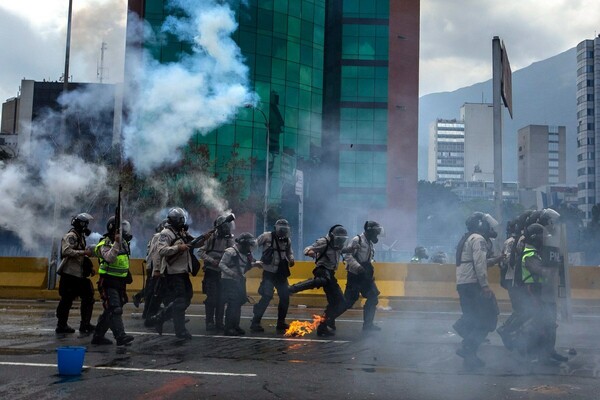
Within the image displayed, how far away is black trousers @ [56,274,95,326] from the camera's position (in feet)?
33.8

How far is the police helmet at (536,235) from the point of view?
8305 mm

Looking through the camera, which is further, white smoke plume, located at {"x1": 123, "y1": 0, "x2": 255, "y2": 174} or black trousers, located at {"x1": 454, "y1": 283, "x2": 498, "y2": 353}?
white smoke plume, located at {"x1": 123, "y1": 0, "x2": 255, "y2": 174}

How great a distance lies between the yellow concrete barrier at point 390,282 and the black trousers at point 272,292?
18.4 ft

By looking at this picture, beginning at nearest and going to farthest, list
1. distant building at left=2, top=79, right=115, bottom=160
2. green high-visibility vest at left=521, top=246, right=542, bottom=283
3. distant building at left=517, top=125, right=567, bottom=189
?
green high-visibility vest at left=521, top=246, right=542, bottom=283, distant building at left=2, top=79, right=115, bottom=160, distant building at left=517, top=125, right=567, bottom=189

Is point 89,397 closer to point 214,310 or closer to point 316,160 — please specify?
point 214,310

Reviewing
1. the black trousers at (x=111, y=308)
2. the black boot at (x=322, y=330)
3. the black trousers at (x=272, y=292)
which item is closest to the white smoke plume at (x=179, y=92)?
the black trousers at (x=272, y=292)

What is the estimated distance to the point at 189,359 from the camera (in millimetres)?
7953

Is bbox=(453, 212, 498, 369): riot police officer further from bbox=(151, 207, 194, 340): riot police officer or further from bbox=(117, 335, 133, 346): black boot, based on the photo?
bbox=(117, 335, 133, 346): black boot

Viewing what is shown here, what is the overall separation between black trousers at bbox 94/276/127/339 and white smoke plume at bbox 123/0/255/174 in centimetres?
1291

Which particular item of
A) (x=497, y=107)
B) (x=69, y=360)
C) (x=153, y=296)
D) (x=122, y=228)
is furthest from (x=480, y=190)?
(x=69, y=360)

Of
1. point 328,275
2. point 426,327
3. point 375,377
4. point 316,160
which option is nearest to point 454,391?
point 375,377

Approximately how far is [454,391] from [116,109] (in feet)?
66.6

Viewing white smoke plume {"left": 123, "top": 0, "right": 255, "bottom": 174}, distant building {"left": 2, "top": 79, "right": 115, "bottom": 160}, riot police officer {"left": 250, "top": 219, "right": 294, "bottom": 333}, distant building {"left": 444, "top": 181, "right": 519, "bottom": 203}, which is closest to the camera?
riot police officer {"left": 250, "top": 219, "right": 294, "bottom": 333}

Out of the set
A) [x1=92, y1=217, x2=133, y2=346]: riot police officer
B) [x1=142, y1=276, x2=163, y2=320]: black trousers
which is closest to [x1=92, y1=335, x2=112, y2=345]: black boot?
[x1=92, y1=217, x2=133, y2=346]: riot police officer
